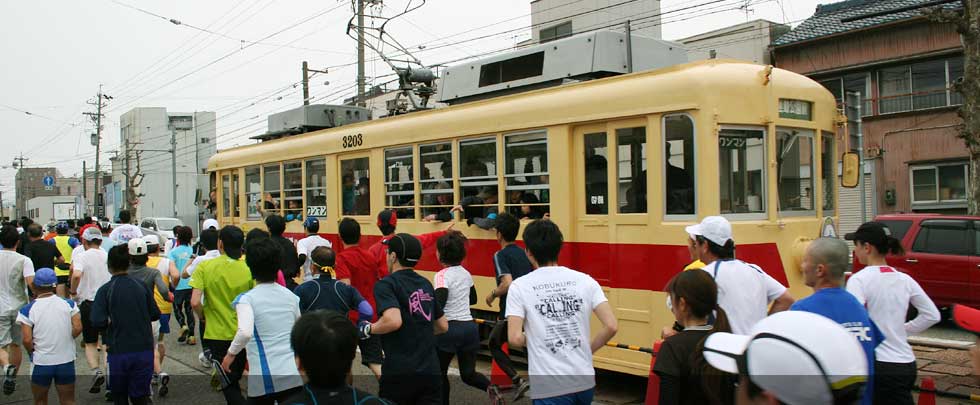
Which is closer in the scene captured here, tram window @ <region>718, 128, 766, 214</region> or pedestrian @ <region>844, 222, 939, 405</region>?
pedestrian @ <region>844, 222, 939, 405</region>

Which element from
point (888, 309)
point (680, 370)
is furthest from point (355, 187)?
point (680, 370)

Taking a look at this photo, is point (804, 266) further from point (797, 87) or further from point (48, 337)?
point (48, 337)

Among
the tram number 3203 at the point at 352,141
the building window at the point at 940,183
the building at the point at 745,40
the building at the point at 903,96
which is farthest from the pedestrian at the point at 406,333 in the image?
the building at the point at 745,40

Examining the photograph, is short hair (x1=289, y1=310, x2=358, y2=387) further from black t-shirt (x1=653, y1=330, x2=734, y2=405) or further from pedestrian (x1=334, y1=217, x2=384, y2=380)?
pedestrian (x1=334, y1=217, x2=384, y2=380)

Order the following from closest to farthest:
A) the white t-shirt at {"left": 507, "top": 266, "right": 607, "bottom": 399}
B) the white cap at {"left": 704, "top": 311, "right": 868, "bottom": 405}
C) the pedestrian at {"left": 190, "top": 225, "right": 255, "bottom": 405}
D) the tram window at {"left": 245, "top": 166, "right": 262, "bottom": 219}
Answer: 1. the white cap at {"left": 704, "top": 311, "right": 868, "bottom": 405}
2. the white t-shirt at {"left": 507, "top": 266, "right": 607, "bottom": 399}
3. the pedestrian at {"left": 190, "top": 225, "right": 255, "bottom": 405}
4. the tram window at {"left": 245, "top": 166, "right": 262, "bottom": 219}

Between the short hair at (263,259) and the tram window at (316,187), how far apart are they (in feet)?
22.4

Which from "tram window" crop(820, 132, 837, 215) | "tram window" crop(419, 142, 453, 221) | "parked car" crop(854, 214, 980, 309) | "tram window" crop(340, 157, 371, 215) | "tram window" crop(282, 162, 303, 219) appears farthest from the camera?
"tram window" crop(282, 162, 303, 219)

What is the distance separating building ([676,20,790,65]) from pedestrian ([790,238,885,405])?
68.2ft

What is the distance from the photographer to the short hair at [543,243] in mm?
4457

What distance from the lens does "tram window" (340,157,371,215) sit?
35.6 feet

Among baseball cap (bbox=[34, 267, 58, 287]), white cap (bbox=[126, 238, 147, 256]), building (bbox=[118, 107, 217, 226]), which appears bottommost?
baseball cap (bbox=[34, 267, 58, 287])

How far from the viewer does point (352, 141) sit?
1105 centimetres

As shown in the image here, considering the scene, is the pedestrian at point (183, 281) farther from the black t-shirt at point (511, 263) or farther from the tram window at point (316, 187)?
the black t-shirt at point (511, 263)

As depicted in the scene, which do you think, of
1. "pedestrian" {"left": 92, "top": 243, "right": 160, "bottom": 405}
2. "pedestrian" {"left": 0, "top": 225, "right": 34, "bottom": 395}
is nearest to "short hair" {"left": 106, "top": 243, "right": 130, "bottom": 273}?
"pedestrian" {"left": 92, "top": 243, "right": 160, "bottom": 405}
